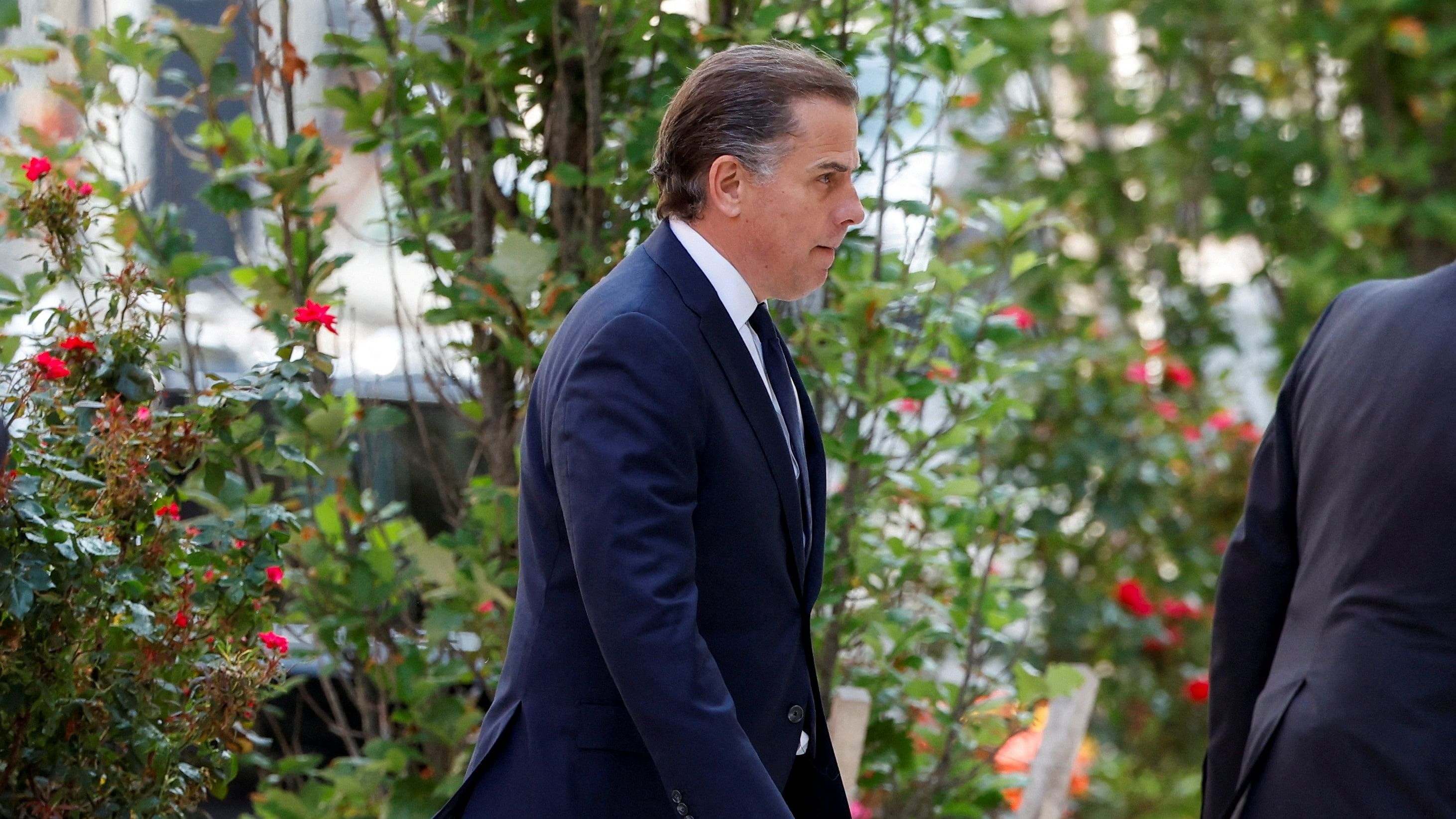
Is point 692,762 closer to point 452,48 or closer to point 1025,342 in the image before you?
point 452,48

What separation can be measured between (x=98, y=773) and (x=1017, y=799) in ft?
6.84

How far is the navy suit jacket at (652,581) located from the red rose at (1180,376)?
308cm

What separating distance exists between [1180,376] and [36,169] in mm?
3414

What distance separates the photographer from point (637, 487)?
1.32 meters

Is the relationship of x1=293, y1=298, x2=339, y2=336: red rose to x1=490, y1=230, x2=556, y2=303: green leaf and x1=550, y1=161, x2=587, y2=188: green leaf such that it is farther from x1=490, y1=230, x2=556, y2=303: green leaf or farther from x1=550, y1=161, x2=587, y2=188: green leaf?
x1=550, y1=161, x2=587, y2=188: green leaf

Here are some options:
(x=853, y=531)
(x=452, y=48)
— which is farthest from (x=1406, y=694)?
(x=452, y=48)

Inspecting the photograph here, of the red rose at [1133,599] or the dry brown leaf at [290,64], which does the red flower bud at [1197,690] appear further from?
the dry brown leaf at [290,64]

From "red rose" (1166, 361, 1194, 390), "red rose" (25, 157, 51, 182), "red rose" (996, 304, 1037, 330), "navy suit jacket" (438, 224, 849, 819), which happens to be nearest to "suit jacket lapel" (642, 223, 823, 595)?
"navy suit jacket" (438, 224, 849, 819)

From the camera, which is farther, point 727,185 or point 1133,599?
point 1133,599

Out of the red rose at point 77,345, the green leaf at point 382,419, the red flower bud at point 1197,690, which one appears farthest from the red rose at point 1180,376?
the red rose at point 77,345

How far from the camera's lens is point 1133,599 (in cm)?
423

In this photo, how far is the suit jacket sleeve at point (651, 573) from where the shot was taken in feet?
4.27

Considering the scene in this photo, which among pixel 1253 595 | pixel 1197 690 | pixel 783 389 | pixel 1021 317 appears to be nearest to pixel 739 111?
pixel 783 389

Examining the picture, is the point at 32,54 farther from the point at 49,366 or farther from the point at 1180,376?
the point at 1180,376
